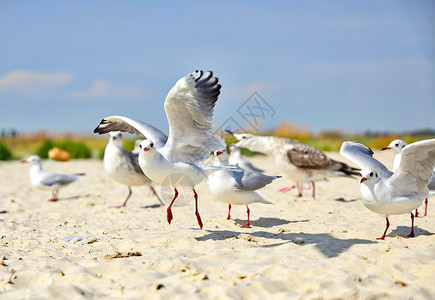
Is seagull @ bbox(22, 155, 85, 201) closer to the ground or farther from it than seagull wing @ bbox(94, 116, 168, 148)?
closer to the ground

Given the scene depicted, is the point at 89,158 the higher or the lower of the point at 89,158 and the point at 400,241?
the lower

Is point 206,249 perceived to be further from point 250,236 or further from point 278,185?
point 278,185

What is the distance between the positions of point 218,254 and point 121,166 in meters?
4.62

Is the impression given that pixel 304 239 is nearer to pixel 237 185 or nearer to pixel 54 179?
pixel 237 185

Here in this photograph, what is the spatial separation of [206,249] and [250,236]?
2.33 feet

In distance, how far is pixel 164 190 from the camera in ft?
32.5

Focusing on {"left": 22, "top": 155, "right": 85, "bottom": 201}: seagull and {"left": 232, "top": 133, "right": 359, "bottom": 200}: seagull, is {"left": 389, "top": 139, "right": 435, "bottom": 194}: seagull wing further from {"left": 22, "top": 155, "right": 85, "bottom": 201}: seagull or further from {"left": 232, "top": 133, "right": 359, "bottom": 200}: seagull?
{"left": 22, "top": 155, "right": 85, "bottom": 201}: seagull

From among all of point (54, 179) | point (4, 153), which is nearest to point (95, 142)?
point (4, 153)

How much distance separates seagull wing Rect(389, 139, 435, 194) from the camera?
15.5ft

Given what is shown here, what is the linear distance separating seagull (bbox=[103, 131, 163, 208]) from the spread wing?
3155 mm

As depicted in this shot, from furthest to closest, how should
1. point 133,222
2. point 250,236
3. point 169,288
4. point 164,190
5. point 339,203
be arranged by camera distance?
point 164,190 < point 339,203 < point 133,222 < point 250,236 < point 169,288

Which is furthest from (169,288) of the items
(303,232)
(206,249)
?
(303,232)

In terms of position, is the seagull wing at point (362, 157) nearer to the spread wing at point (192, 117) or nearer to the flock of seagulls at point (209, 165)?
the flock of seagulls at point (209, 165)

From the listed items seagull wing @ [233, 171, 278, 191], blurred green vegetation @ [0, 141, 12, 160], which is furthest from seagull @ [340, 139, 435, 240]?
blurred green vegetation @ [0, 141, 12, 160]
